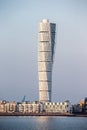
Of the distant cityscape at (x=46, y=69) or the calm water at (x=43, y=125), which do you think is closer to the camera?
the calm water at (x=43, y=125)

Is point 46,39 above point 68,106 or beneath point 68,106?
above

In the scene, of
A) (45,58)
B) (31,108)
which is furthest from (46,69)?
(31,108)

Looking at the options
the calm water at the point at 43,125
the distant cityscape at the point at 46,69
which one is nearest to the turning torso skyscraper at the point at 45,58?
the distant cityscape at the point at 46,69

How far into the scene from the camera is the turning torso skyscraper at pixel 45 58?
620 ft

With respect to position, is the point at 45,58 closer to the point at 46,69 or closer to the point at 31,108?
the point at 46,69

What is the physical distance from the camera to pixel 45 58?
188875mm

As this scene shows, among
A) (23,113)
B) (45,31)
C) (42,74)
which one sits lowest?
(23,113)

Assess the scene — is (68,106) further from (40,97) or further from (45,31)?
(45,31)

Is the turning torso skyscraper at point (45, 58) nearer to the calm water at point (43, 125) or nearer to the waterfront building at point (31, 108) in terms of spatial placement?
the waterfront building at point (31, 108)

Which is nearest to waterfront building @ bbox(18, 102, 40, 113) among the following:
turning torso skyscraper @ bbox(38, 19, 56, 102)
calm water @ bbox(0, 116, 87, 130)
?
turning torso skyscraper @ bbox(38, 19, 56, 102)

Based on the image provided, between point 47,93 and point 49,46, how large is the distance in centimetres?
1405

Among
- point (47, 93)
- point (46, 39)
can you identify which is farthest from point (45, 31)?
point (47, 93)

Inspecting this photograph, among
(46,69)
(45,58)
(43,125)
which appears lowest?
(43,125)

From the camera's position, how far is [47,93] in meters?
191
